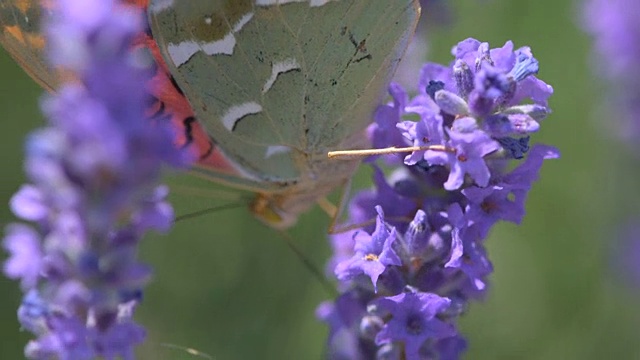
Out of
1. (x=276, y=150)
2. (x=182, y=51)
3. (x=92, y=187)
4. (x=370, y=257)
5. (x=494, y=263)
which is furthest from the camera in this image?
(x=494, y=263)

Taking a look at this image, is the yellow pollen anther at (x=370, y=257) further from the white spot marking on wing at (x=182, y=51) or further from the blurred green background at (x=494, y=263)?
the blurred green background at (x=494, y=263)

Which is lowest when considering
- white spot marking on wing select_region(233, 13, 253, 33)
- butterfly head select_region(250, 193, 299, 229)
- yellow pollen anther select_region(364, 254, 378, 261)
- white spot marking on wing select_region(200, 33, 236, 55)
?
yellow pollen anther select_region(364, 254, 378, 261)

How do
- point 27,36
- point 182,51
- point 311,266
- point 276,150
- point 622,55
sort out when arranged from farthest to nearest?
point 622,55
point 311,266
point 276,150
point 182,51
point 27,36

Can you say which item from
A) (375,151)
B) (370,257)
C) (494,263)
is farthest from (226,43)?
(494,263)

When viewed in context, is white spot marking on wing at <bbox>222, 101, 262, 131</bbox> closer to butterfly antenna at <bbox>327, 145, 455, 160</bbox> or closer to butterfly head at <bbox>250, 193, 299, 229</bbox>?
butterfly antenna at <bbox>327, 145, 455, 160</bbox>

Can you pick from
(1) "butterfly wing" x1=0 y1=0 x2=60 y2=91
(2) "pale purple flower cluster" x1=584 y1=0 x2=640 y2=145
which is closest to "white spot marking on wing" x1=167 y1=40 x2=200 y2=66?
(1) "butterfly wing" x1=0 y1=0 x2=60 y2=91

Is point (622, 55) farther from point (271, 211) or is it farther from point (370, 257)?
point (370, 257)

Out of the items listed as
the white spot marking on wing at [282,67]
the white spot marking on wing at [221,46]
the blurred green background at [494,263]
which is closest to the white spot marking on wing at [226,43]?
the white spot marking on wing at [221,46]
